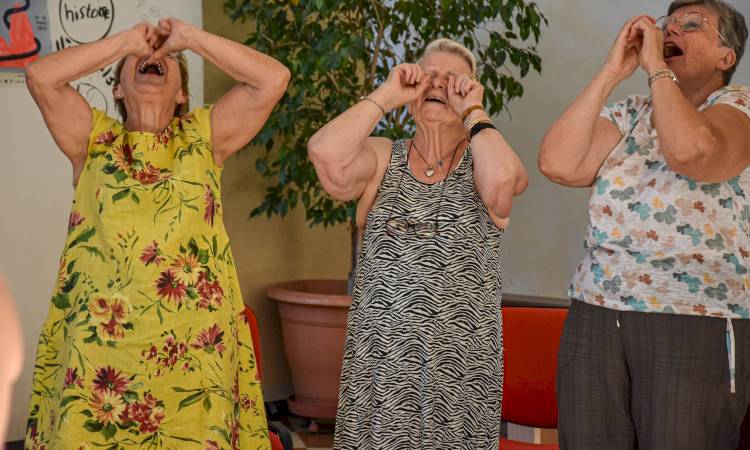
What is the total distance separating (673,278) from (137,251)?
119 cm

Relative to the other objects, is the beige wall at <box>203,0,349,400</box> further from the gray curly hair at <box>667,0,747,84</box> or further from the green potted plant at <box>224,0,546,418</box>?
the gray curly hair at <box>667,0,747,84</box>

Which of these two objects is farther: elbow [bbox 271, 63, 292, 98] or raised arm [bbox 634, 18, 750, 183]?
elbow [bbox 271, 63, 292, 98]

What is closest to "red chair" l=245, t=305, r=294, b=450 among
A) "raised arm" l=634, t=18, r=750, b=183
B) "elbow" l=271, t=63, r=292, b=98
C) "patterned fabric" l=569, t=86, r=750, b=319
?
"elbow" l=271, t=63, r=292, b=98

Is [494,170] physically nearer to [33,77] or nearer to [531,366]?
[531,366]

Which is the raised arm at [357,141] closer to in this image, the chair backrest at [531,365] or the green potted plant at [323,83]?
the chair backrest at [531,365]

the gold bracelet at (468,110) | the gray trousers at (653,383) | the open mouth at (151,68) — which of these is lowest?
the gray trousers at (653,383)

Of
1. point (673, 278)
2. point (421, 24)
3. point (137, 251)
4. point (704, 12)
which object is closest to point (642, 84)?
point (421, 24)

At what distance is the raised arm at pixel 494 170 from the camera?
81.5 inches

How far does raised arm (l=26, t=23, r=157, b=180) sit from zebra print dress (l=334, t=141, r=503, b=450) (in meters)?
0.73

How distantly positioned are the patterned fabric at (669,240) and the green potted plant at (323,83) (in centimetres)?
215

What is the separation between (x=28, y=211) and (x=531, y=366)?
222 cm

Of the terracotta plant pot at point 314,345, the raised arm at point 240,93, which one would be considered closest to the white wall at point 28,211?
the terracotta plant pot at point 314,345

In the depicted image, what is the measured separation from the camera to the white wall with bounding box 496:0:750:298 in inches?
177

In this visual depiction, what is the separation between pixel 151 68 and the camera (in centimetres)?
219
